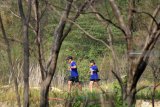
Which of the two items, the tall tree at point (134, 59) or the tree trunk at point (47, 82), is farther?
the tree trunk at point (47, 82)

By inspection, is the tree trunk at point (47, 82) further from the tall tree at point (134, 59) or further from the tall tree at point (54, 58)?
the tall tree at point (134, 59)

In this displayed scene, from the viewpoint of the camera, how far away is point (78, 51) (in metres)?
25.7

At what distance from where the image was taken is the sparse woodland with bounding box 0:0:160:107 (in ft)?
20.0

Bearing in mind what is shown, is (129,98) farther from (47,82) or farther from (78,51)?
(78,51)

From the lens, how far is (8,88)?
13.8 meters

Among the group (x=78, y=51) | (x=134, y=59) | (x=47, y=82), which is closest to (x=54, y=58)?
(x=47, y=82)

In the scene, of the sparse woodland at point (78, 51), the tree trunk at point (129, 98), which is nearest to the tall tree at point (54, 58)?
the sparse woodland at point (78, 51)

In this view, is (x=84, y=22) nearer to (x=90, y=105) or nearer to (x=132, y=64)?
(x=90, y=105)

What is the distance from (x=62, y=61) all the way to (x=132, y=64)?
15991 mm

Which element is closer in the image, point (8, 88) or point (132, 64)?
point (132, 64)

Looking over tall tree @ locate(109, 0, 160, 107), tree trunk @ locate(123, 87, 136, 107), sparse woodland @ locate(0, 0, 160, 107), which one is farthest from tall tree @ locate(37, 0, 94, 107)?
tree trunk @ locate(123, 87, 136, 107)

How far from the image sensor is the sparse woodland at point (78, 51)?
20.0 feet

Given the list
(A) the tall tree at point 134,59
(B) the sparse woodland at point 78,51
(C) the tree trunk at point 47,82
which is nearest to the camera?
(A) the tall tree at point 134,59

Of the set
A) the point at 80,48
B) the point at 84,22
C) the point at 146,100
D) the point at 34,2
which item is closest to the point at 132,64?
the point at 34,2
